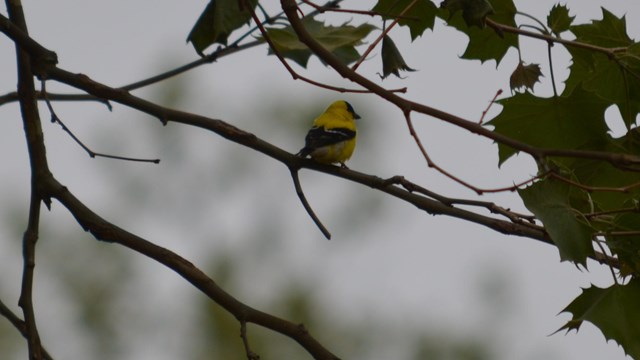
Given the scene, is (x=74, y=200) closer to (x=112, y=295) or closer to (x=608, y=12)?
(x=608, y=12)

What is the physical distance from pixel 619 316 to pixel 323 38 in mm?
1338

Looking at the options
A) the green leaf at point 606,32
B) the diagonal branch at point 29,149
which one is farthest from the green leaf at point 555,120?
the diagonal branch at point 29,149

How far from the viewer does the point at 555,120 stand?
2.45 m

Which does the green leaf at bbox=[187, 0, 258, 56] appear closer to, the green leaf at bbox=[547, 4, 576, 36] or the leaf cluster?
the leaf cluster

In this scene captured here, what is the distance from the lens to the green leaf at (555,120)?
2.38 metres

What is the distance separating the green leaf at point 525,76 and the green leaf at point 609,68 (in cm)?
11

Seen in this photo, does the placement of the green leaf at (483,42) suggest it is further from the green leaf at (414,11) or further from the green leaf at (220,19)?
the green leaf at (220,19)

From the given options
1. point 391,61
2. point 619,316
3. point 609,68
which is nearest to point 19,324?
point 391,61

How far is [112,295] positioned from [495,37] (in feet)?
49.7

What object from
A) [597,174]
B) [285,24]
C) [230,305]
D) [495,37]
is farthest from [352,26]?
[230,305]

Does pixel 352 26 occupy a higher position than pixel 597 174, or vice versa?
pixel 352 26

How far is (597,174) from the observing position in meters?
2.37

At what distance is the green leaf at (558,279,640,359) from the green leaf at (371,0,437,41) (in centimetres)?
84

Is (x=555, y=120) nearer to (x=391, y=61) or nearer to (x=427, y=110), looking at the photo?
(x=391, y=61)
